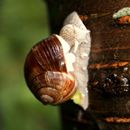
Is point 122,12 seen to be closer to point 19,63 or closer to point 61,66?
point 61,66

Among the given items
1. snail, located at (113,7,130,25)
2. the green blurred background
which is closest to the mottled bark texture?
snail, located at (113,7,130,25)

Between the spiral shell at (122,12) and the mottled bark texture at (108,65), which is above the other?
the spiral shell at (122,12)

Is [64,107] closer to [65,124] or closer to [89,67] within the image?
[65,124]

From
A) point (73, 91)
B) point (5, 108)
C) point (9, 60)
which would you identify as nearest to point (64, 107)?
point (73, 91)

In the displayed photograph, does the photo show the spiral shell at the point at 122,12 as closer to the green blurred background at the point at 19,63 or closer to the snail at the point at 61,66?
the snail at the point at 61,66

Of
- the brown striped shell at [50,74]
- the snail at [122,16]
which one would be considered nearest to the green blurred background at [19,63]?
the brown striped shell at [50,74]

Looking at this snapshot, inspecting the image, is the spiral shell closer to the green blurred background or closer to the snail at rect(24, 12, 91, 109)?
the snail at rect(24, 12, 91, 109)
